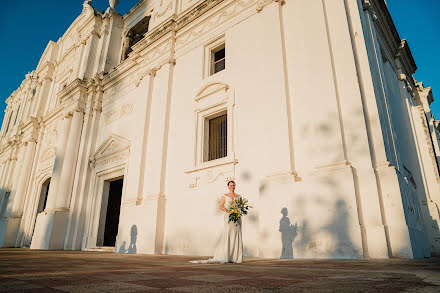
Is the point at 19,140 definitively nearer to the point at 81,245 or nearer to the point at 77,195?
the point at 77,195

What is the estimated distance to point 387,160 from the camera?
571 centimetres

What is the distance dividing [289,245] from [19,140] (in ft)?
74.2

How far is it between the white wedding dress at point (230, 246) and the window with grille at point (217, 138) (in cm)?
356

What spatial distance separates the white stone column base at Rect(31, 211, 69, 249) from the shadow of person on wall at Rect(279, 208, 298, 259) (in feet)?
35.2

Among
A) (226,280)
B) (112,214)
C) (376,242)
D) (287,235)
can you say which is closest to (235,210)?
(287,235)

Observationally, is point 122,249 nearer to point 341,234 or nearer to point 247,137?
point 247,137

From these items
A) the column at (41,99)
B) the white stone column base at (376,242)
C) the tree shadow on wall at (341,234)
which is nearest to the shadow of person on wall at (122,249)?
the tree shadow on wall at (341,234)

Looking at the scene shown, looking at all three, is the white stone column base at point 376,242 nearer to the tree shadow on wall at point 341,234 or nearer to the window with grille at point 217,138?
the tree shadow on wall at point 341,234

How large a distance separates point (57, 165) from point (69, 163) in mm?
876

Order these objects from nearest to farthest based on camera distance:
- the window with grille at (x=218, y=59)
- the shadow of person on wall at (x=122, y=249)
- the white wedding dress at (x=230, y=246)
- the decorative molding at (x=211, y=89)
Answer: the white wedding dress at (x=230, y=246)
the decorative molding at (x=211, y=89)
the shadow of person on wall at (x=122, y=249)
the window with grille at (x=218, y=59)

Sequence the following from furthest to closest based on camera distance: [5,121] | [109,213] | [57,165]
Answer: [5,121] < [57,165] < [109,213]

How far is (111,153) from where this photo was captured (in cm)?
1220

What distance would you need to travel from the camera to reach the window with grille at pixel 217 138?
8.84 m

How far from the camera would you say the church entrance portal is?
1212 centimetres
